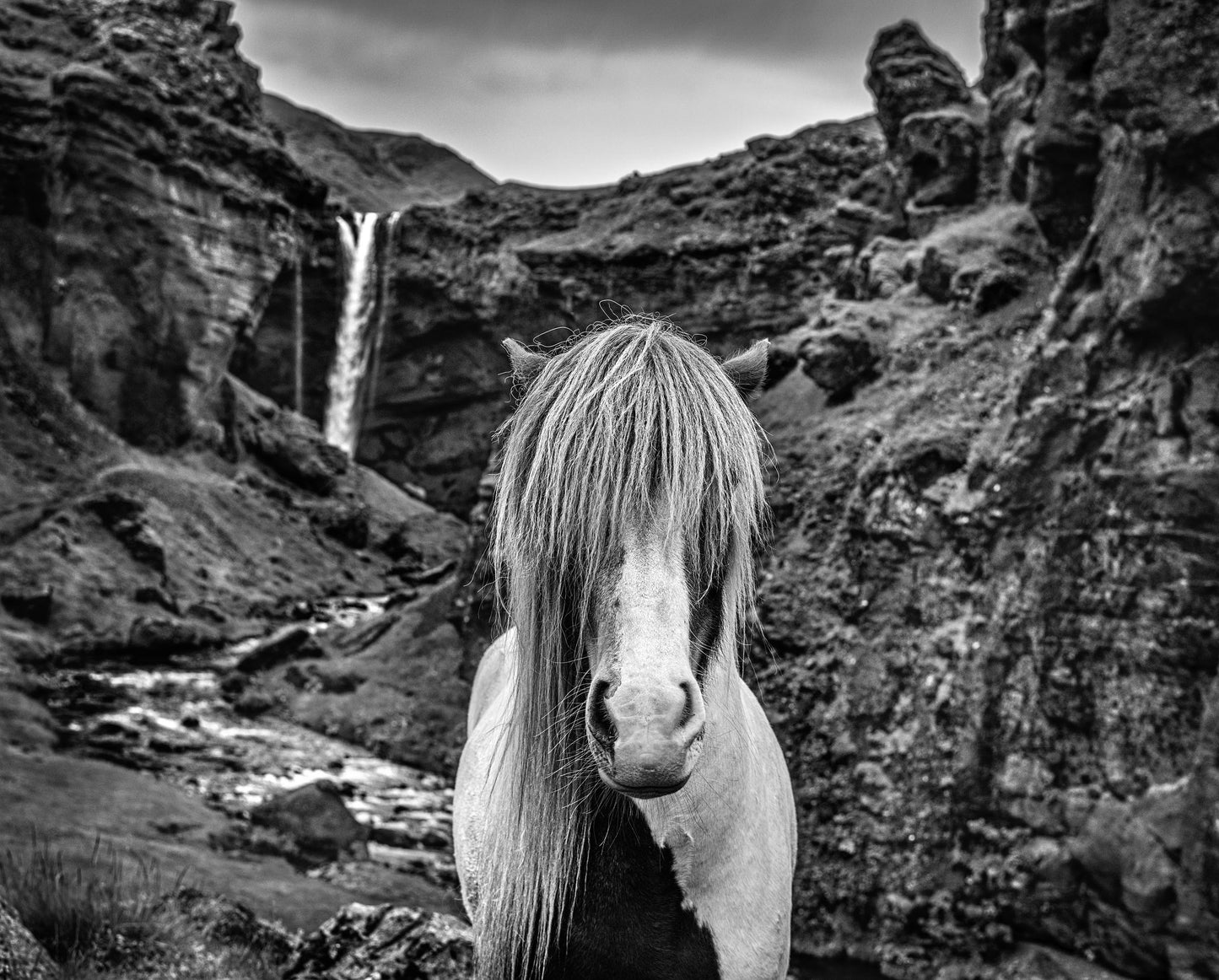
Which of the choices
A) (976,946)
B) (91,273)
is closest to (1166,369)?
(976,946)

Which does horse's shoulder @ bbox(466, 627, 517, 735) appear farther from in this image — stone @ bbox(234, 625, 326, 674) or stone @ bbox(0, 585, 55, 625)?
stone @ bbox(0, 585, 55, 625)

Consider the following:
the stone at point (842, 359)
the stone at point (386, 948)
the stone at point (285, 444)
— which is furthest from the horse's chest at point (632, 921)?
the stone at point (285, 444)

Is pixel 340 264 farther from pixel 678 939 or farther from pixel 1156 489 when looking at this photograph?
pixel 678 939

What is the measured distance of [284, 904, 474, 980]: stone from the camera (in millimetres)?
4297

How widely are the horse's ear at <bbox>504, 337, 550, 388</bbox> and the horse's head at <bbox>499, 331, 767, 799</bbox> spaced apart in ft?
0.52

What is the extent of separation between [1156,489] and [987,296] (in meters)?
3.95

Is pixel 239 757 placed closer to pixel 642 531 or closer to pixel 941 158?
pixel 941 158

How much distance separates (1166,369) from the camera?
7.52m

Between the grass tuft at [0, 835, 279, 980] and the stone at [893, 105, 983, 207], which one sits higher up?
the stone at [893, 105, 983, 207]

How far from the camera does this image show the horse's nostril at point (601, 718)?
203cm

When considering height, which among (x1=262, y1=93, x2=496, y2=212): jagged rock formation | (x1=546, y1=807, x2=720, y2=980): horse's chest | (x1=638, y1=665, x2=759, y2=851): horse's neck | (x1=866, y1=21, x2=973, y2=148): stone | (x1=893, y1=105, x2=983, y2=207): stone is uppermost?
(x1=262, y1=93, x2=496, y2=212): jagged rock formation

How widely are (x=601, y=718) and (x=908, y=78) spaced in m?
16.8

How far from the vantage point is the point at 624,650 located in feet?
6.83

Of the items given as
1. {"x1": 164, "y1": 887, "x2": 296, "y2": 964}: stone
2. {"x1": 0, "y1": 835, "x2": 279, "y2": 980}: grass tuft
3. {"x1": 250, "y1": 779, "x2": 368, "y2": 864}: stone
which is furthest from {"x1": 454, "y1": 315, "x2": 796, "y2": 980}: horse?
{"x1": 250, "y1": 779, "x2": 368, "y2": 864}: stone
